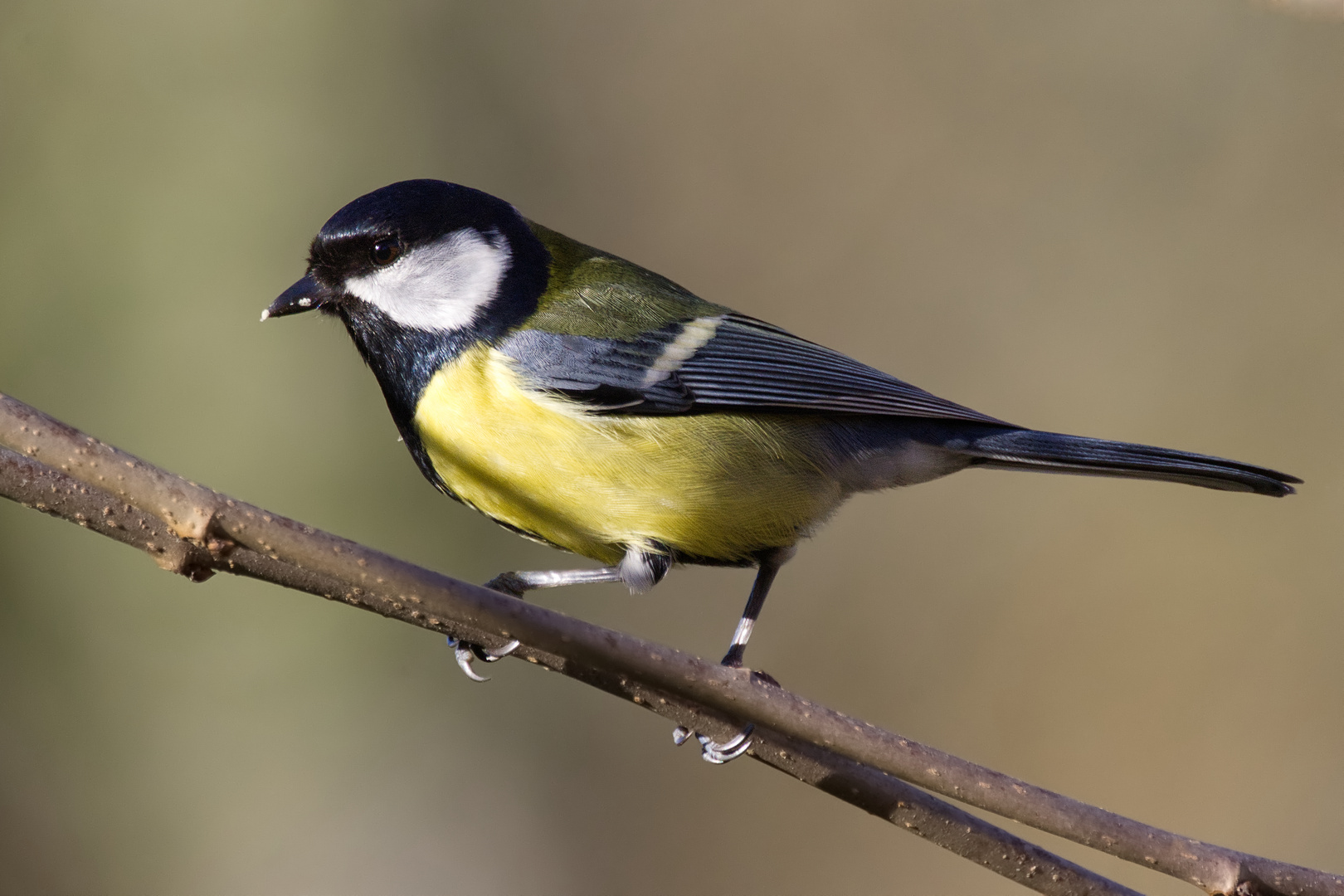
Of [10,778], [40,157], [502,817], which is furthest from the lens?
[502,817]

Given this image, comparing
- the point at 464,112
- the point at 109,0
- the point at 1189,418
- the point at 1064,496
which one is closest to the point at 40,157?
the point at 109,0

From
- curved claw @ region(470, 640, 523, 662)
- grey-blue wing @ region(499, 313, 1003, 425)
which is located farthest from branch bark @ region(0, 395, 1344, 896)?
grey-blue wing @ region(499, 313, 1003, 425)

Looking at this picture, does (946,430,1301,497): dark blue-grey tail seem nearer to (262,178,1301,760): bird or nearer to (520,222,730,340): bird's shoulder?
(262,178,1301,760): bird

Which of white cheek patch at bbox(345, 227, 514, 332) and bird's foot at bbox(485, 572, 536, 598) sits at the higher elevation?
white cheek patch at bbox(345, 227, 514, 332)

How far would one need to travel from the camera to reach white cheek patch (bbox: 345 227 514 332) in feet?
7.70

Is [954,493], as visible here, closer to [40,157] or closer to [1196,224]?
[1196,224]

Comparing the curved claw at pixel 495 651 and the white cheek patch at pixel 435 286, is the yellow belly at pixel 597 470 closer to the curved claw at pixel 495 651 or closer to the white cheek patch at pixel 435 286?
the white cheek patch at pixel 435 286

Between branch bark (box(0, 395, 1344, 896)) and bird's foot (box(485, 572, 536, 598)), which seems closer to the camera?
branch bark (box(0, 395, 1344, 896))

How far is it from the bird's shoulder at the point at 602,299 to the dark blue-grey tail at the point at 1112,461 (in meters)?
0.77

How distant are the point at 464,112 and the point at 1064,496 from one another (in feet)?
9.59

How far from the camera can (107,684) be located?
12.3 ft

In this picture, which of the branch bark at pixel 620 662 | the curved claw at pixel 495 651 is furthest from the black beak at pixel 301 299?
the branch bark at pixel 620 662

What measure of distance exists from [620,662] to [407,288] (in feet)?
4.28

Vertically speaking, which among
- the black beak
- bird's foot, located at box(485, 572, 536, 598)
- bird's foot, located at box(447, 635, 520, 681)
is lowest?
bird's foot, located at box(447, 635, 520, 681)
